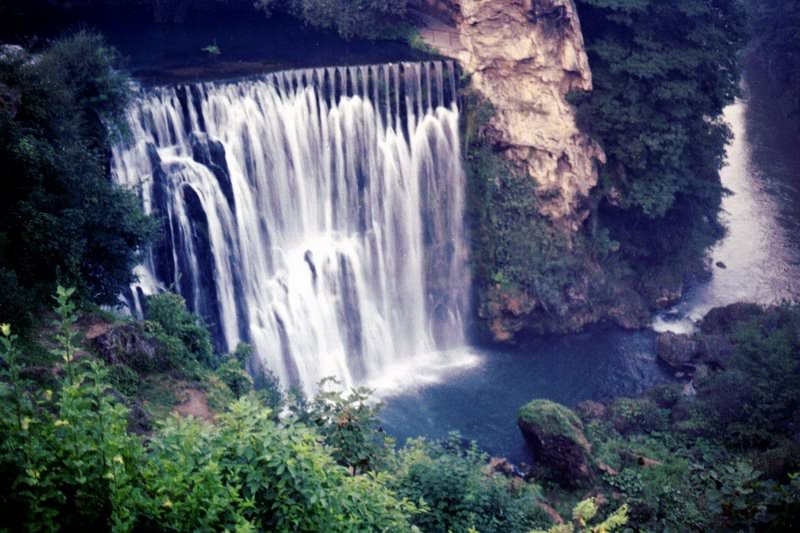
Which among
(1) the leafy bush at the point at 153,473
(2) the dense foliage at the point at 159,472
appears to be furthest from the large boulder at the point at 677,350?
(1) the leafy bush at the point at 153,473

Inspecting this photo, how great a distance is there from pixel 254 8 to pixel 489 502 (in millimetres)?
23014

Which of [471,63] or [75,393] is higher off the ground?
[471,63]

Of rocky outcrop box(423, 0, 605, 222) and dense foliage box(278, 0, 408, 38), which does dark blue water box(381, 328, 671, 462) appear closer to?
rocky outcrop box(423, 0, 605, 222)

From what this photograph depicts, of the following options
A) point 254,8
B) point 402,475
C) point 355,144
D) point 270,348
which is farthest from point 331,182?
point 402,475

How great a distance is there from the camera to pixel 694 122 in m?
23.8

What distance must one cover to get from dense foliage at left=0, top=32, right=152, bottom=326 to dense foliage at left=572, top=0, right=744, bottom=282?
1523cm

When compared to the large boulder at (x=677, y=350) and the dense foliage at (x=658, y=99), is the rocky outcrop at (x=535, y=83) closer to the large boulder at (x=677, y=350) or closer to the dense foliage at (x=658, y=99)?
the dense foliage at (x=658, y=99)

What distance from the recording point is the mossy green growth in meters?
16.2

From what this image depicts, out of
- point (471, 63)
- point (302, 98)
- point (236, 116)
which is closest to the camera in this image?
point (236, 116)

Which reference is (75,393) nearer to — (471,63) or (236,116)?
(236,116)

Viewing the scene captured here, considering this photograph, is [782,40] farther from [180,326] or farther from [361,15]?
[180,326]

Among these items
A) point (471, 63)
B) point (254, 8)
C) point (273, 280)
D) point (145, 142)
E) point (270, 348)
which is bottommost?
point (270, 348)

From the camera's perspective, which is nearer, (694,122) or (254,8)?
(694,122)

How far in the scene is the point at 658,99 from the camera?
23047 mm
